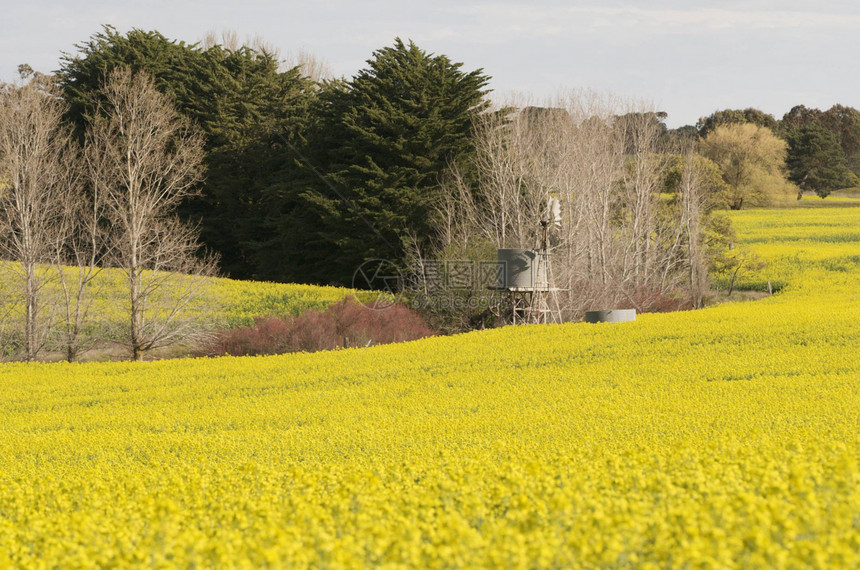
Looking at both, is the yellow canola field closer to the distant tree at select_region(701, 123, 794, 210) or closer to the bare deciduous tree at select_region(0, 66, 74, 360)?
the bare deciduous tree at select_region(0, 66, 74, 360)

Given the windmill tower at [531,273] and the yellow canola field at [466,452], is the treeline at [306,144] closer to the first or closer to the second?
the windmill tower at [531,273]

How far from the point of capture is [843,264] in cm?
3941

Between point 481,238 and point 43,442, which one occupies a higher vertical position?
point 481,238

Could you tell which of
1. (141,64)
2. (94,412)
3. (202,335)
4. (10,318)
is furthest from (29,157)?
(141,64)

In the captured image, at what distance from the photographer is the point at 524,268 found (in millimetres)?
26141

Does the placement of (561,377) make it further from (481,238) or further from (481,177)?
(481,177)

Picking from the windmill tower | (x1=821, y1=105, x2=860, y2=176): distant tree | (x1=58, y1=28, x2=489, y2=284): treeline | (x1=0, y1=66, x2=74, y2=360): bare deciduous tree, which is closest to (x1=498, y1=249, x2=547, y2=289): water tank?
the windmill tower

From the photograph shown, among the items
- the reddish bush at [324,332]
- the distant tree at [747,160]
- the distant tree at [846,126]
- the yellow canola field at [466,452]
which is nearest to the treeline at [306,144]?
the reddish bush at [324,332]

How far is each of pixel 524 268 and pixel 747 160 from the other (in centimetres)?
5392

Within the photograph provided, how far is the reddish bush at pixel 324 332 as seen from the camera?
2597 centimetres

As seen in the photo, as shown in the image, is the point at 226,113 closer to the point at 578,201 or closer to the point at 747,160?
the point at 578,201

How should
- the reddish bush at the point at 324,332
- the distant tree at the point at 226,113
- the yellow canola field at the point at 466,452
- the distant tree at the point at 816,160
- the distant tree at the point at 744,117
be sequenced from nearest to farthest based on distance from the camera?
the yellow canola field at the point at 466,452 → the reddish bush at the point at 324,332 → the distant tree at the point at 226,113 → the distant tree at the point at 816,160 → the distant tree at the point at 744,117

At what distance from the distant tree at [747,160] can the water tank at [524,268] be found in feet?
166

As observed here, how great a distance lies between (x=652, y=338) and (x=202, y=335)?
1548 cm
